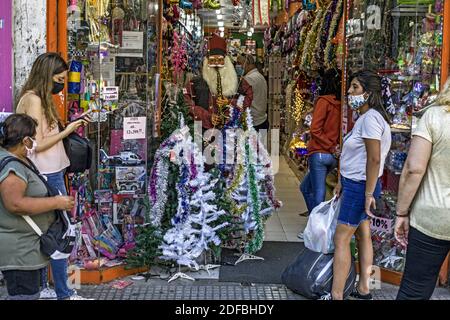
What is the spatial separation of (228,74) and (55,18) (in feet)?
9.79

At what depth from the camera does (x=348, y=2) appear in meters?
6.66

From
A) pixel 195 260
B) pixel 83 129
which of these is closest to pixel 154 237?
pixel 195 260

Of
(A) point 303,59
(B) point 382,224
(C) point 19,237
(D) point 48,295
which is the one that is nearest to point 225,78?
(A) point 303,59

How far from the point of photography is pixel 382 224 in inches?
220

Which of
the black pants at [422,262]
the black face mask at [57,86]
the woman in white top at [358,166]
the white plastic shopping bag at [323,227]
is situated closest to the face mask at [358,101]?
the woman in white top at [358,166]

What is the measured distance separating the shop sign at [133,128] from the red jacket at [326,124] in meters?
1.85

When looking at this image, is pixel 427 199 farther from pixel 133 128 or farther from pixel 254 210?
pixel 133 128

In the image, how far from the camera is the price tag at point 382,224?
552cm

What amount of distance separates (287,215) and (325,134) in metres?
1.82

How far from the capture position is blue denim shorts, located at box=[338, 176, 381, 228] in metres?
4.54

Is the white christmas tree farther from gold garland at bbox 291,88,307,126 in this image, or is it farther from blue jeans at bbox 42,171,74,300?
gold garland at bbox 291,88,307,126

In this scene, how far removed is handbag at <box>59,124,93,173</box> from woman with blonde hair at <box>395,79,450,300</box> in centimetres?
225

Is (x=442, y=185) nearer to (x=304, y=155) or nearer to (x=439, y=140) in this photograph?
(x=439, y=140)

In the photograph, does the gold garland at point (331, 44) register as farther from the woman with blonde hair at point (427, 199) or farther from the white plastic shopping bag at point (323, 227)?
the woman with blonde hair at point (427, 199)
